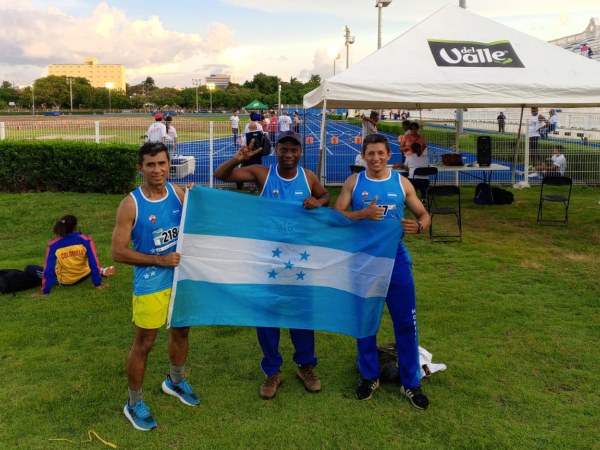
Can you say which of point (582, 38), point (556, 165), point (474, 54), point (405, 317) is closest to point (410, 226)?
point (405, 317)

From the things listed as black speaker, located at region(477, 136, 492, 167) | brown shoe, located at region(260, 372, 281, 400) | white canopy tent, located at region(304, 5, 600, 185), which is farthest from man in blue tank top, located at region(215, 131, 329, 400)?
black speaker, located at region(477, 136, 492, 167)

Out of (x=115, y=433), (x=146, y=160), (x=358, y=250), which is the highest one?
(x=146, y=160)

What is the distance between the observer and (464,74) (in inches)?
340

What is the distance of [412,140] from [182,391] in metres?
9.29

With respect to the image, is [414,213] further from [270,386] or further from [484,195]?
Result: [484,195]

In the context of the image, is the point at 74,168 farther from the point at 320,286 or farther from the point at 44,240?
the point at 320,286

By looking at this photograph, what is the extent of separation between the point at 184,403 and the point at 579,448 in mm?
2737

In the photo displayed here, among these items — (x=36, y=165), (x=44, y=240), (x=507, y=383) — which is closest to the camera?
(x=507, y=383)

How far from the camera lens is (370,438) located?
3484 mm

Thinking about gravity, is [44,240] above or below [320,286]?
below

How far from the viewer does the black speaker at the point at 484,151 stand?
12.0 meters

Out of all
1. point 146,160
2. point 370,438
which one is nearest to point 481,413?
point 370,438

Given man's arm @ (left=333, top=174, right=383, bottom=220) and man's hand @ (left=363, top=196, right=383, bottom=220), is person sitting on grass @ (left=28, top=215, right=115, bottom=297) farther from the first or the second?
man's hand @ (left=363, top=196, right=383, bottom=220)

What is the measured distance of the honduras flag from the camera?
379 centimetres
